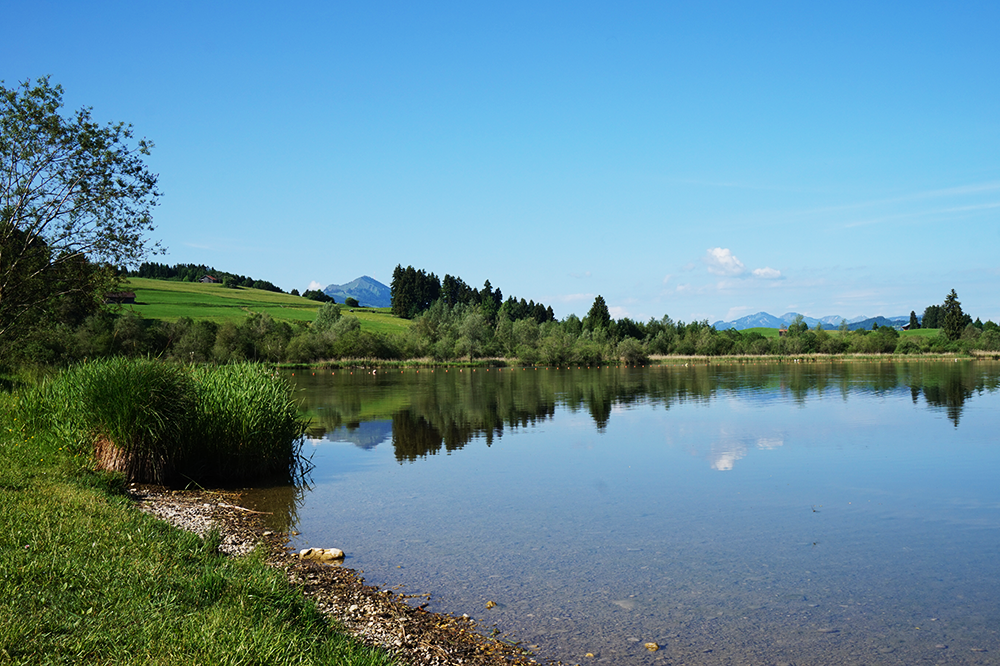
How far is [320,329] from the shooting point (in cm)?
11894

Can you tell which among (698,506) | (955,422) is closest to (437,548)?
(698,506)

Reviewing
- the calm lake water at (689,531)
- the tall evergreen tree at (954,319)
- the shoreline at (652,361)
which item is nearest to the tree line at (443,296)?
the shoreline at (652,361)

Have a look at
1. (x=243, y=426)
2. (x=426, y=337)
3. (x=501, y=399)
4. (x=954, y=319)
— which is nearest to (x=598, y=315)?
(x=426, y=337)

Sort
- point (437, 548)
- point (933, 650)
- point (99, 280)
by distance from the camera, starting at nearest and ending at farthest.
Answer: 1. point (933, 650)
2. point (437, 548)
3. point (99, 280)

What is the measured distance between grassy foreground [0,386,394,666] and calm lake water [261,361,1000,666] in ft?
8.96

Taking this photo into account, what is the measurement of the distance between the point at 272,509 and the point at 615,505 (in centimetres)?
774

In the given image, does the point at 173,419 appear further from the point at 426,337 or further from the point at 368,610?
the point at 426,337

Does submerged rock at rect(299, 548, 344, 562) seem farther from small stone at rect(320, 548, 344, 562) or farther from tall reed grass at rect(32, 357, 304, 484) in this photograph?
tall reed grass at rect(32, 357, 304, 484)

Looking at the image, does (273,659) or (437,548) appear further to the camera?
(437,548)

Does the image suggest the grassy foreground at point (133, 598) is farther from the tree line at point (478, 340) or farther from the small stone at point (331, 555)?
the tree line at point (478, 340)

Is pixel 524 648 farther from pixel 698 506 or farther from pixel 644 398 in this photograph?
pixel 644 398

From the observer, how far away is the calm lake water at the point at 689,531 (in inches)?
344

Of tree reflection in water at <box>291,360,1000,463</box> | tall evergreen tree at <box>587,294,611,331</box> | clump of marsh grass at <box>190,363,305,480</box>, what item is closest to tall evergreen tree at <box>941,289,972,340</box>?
tall evergreen tree at <box>587,294,611,331</box>

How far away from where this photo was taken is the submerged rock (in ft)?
37.9
